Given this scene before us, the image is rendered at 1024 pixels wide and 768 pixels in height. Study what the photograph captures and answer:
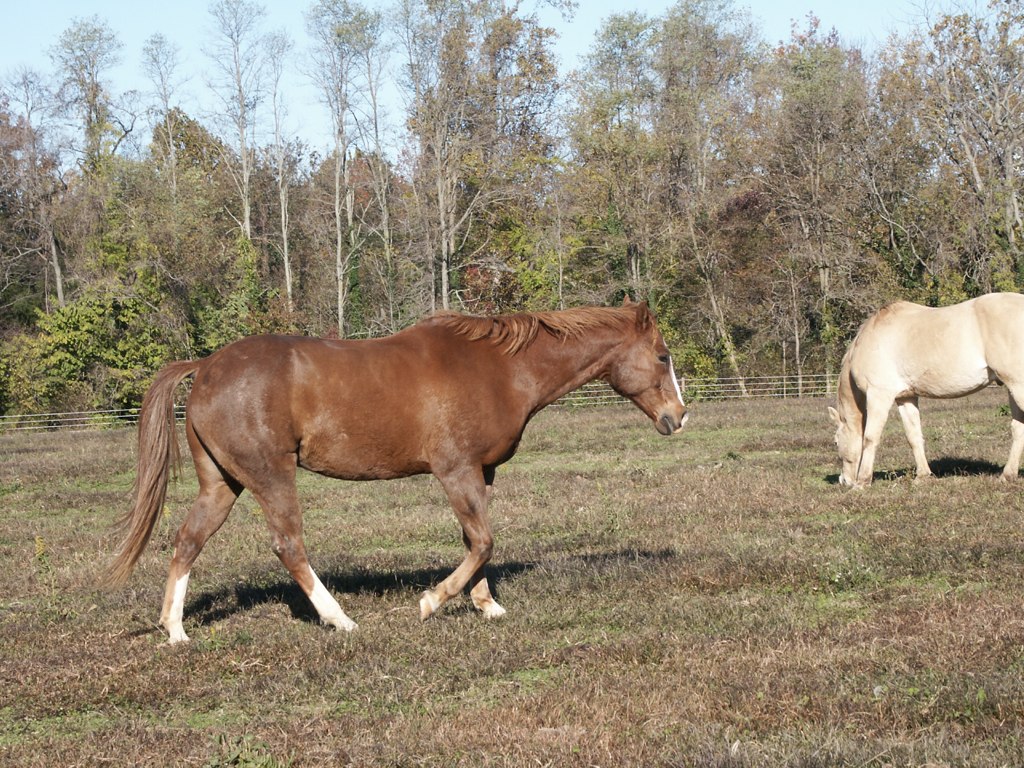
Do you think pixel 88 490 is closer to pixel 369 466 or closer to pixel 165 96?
pixel 369 466

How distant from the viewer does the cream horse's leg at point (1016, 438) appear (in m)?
13.2

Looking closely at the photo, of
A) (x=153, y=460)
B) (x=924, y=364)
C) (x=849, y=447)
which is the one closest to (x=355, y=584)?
(x=153, y=460)

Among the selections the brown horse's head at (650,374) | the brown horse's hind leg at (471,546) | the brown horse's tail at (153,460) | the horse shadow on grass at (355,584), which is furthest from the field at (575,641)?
the brown horse's head at (650,374)

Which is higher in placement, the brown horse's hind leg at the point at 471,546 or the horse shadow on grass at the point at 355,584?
the brown horse's hind leg at the point at 471,546

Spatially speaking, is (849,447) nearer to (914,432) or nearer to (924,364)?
(914,432)

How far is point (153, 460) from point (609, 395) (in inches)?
1325

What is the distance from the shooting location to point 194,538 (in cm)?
807

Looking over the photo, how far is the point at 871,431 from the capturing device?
13.8 metres

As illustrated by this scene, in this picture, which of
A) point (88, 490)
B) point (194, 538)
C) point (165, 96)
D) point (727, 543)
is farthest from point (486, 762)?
point (165, 96)

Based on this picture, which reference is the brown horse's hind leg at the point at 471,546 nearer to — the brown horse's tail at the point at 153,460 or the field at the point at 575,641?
the field at the point at 575,641

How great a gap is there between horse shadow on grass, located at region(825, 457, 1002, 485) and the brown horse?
7.32 meters

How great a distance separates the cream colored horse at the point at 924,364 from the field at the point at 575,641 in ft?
2.10

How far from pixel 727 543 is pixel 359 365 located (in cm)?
400

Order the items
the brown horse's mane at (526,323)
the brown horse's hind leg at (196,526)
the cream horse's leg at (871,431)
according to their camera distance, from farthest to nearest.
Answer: the cream horse's leg at (871,431), the brown horse's mane at (526,323), the brown horse's hind leg at (196,526)
